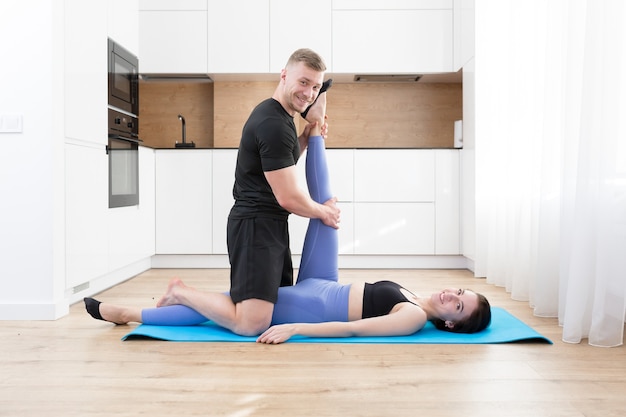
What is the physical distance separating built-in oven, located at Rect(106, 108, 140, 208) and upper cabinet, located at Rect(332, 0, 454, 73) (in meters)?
1.77

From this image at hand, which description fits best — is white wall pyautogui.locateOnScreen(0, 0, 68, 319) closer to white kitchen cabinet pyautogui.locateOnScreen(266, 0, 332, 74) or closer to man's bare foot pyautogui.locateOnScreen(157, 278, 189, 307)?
man's bare foot pyautogui.locateOnScreen(157, 278, 189, 307)

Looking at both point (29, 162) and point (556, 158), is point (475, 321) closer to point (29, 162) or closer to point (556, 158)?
point (556, 158)

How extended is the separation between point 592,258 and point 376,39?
123 inches

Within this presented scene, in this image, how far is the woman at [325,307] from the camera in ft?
8.34

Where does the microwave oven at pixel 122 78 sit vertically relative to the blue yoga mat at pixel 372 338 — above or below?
above

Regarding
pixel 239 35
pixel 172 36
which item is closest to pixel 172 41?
pixel 172 36

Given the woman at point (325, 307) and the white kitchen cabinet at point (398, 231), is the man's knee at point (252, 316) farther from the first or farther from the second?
the white kitchen cabinet at point (398, 231)

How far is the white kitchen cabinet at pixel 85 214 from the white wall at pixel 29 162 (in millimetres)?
173

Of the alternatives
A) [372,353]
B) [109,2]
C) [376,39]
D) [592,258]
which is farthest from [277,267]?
[376,39]

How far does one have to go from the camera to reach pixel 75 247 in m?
3.33

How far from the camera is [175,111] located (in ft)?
18.7

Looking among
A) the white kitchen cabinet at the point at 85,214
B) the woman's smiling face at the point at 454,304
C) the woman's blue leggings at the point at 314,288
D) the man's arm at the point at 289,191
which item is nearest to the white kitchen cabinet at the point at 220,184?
the white kitchen cabinet at the point at 85,214

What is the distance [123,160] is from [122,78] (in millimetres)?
590

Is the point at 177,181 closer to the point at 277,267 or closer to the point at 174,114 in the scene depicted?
the point at 174,114
